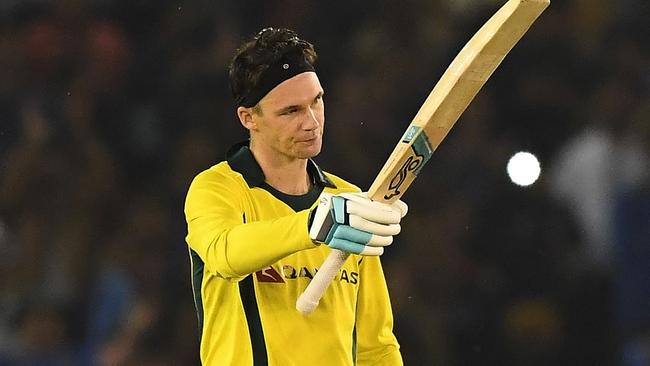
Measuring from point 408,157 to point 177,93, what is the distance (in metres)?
1.53

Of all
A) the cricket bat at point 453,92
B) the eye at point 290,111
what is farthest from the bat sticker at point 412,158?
the eye at point 290,111

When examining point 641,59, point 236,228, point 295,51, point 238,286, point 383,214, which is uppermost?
point 641,59

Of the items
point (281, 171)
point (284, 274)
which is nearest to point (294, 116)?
point (281, 171)

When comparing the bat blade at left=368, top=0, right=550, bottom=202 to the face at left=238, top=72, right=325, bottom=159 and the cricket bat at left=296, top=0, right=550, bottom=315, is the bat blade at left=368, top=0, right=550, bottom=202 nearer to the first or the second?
the cricket bat at left=296, top=0, right=550, bottom=315

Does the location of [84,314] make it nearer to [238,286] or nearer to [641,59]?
[238,286]

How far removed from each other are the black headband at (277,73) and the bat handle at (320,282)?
38 centimetres

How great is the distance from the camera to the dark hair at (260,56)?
2127mm

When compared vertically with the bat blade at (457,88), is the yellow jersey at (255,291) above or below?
below

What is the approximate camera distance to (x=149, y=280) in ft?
10.4

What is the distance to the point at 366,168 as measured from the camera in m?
3.24

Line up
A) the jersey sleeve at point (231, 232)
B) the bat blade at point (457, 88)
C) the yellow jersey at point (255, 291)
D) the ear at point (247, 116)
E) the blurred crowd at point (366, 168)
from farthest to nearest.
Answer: the blurred crowd at point (366, 168) < the ear at point (247, 116) < the yellow jersey at point (255, 291) < the jersey sleeve at point (231, 232) < the bat blade at point (457, 88)

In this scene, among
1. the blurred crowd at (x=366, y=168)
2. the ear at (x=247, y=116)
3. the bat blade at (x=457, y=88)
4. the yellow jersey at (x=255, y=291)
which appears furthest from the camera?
the blurred crowd at (x=366, y=168)

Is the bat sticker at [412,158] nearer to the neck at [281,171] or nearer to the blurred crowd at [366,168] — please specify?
the neck at [281,171]

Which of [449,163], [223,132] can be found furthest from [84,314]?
[449,163]
